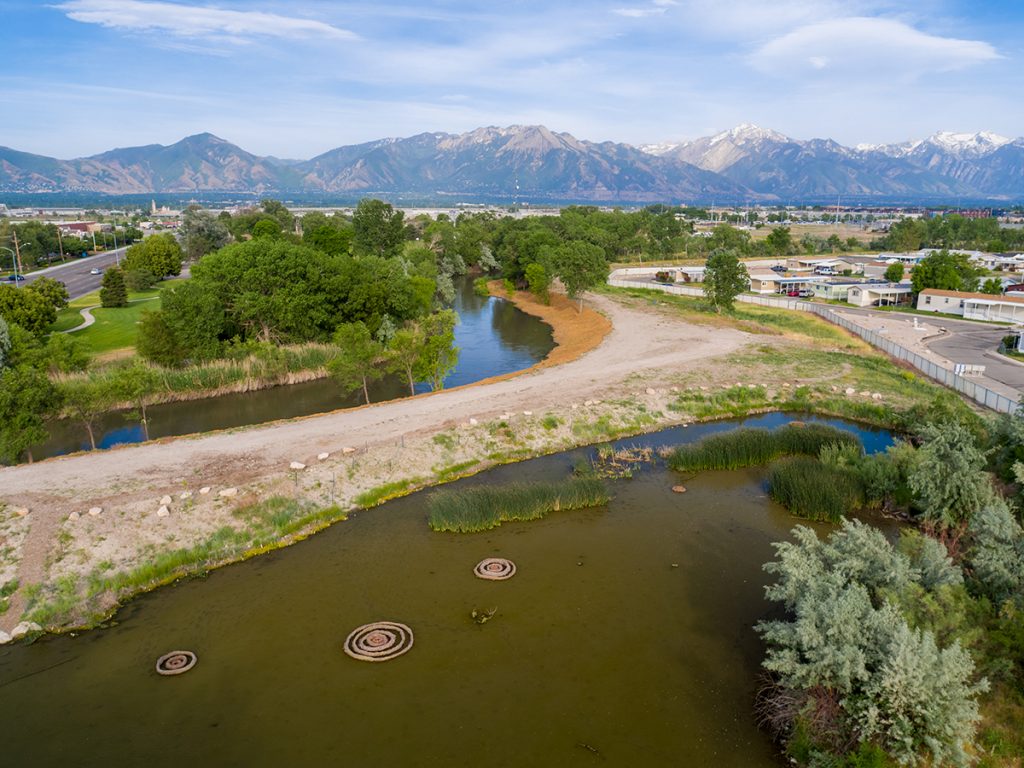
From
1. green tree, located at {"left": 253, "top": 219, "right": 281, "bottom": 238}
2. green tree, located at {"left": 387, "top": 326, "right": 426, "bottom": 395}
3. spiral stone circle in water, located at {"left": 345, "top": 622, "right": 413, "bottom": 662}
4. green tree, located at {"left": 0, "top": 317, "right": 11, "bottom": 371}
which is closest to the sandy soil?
green tree, located at {"left": 387, "top": 326, "right": 426, "bottom": 395}

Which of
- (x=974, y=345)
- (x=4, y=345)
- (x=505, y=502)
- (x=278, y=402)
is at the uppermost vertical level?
(x=4, y=345)

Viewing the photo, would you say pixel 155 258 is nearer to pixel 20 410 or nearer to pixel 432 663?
→ pixel 20 410

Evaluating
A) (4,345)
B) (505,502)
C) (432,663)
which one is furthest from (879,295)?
(4,345)

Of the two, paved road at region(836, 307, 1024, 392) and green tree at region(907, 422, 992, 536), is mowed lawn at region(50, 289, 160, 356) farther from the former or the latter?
paved road at region(836, 307, 1024, 392)

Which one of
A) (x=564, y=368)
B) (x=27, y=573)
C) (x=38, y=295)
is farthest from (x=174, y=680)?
(x=38, y=295)

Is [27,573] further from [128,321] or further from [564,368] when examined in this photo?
[128,321]

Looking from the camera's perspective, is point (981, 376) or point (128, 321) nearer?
point (981, 376)
